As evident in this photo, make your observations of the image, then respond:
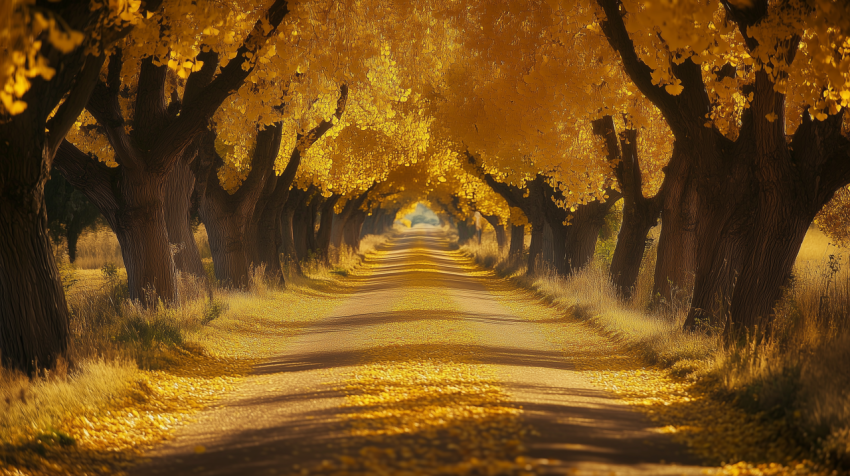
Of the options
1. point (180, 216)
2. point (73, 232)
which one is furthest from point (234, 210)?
point (73, 232)

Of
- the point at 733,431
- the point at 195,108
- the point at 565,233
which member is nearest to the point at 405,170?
the point at 565,233

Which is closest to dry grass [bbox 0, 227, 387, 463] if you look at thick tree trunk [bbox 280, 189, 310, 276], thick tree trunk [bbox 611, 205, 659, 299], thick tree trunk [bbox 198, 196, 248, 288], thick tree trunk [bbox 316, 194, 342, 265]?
thick tree trunk [bbox 198, 196, 248, 288]

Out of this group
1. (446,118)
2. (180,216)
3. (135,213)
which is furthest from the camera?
(446,118)

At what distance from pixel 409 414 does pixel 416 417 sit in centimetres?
13

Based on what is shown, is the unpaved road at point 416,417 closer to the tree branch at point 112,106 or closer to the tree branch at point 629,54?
the tree branch at point 629,54

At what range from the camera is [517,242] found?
3083cm

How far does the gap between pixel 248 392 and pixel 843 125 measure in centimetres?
816

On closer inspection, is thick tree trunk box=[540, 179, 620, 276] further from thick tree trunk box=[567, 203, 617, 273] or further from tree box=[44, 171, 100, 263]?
tree box=[44, 171, 100, 263]

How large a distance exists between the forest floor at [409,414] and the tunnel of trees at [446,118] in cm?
169

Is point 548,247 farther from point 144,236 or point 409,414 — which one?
point 409,414

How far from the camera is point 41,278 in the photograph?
296 inches

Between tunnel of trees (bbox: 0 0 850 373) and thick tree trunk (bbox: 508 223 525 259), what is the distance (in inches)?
332

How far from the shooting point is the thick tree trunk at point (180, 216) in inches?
574

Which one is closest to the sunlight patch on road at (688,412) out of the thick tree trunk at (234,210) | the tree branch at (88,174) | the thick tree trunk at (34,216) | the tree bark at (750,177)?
the tree bark at (750,177)
